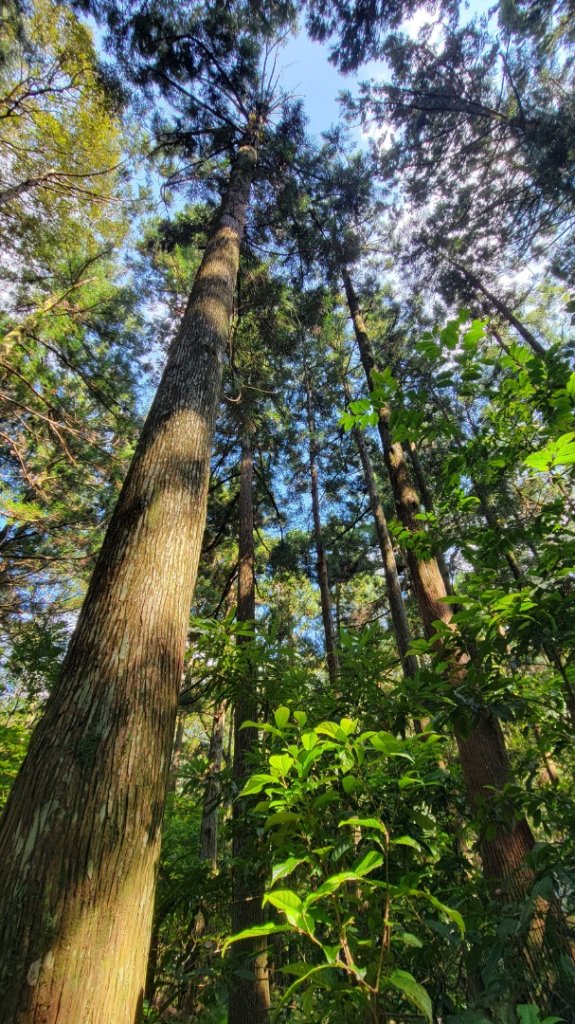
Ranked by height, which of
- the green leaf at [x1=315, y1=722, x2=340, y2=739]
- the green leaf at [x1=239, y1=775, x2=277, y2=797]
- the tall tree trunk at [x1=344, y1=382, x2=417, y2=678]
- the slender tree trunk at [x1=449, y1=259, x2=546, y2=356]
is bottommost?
the green leaf at [x1=239, y1=775, x2=277, y2=797]

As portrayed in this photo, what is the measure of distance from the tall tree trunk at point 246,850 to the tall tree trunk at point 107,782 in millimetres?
370

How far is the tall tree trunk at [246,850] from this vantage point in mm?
1793

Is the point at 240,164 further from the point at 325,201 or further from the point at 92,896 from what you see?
the point at 92,896

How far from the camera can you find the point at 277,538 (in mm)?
12344

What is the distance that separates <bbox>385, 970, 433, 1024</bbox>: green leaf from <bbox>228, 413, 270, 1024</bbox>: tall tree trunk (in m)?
0.46

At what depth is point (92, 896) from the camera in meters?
1.14

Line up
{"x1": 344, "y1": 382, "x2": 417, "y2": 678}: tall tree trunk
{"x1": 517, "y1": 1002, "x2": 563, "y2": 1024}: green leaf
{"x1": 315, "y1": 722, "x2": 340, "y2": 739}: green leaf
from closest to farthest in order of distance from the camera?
{"x1": 517, "y1": 1002, "x2": 563, "y2": 1024}: green leaf < {"x1": 315, "y1": 722, "x2": 340, "y2": 739}: green leaf < {"x1": 344, "y1": 382, "x2": 417, "y2": 678}: tall tree trunk

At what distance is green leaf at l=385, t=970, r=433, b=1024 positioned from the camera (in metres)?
0.71

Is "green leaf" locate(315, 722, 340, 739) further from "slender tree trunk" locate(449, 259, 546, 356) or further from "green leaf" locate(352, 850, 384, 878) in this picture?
"slender tree trunk" locate(449, 259, 546, 356)

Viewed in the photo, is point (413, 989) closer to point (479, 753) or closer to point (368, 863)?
point (368, 863)

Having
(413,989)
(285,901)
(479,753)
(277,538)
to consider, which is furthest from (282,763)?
(277,538)

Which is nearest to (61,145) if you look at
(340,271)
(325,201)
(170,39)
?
(170,39)

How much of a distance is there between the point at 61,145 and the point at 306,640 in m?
13.3

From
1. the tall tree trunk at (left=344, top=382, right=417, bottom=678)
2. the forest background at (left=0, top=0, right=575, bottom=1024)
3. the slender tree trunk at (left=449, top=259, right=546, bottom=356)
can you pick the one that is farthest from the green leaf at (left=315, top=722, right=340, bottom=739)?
the slender tree trunk at (left=449, top=259, right=546, bottom=356)
